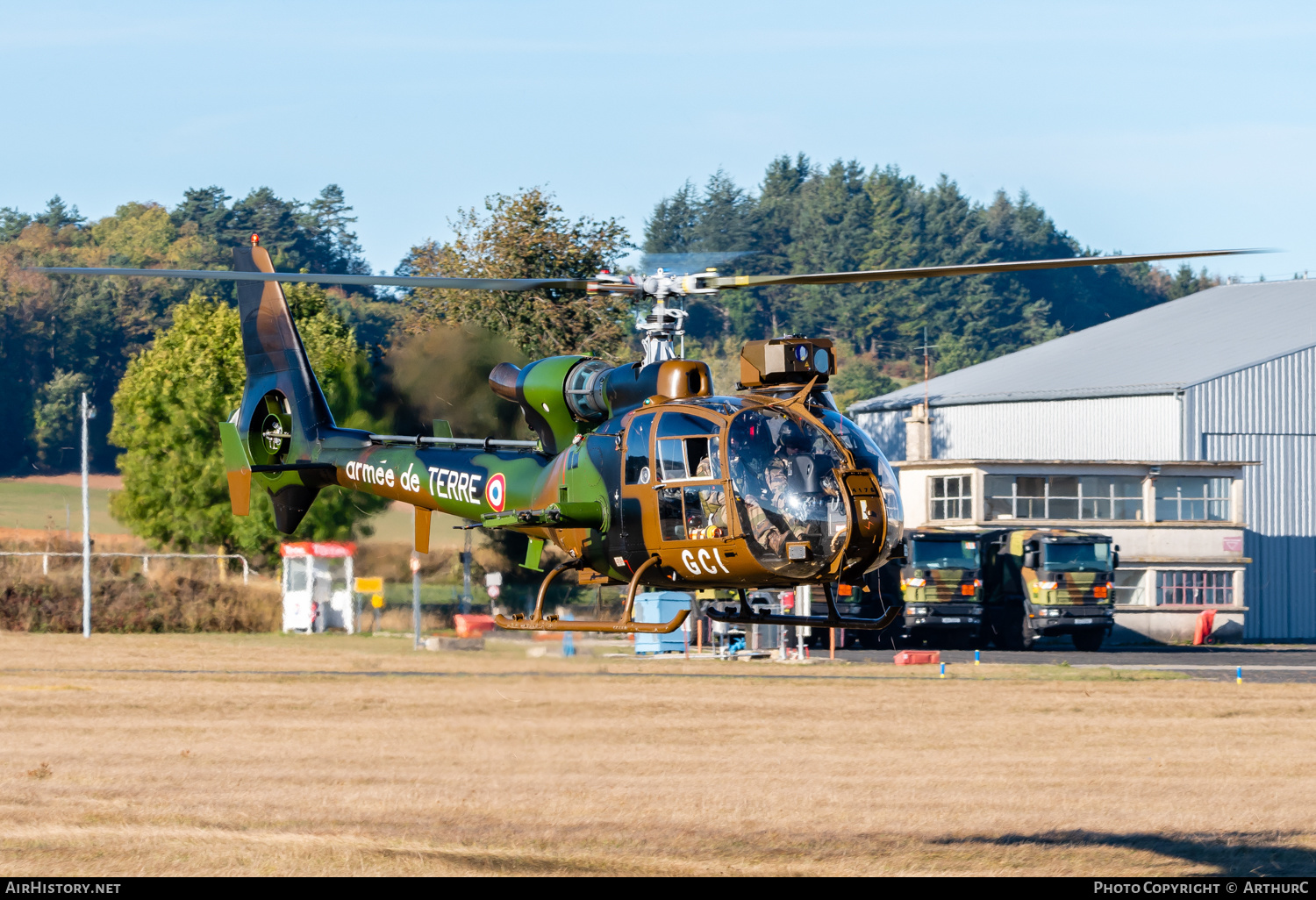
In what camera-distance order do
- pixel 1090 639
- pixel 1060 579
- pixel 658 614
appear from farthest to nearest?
pixel 1090 639
pixel 1060 579
pixel 658 614

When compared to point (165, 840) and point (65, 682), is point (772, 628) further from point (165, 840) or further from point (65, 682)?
point (165, 840)

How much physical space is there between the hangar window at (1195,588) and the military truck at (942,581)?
7.87m

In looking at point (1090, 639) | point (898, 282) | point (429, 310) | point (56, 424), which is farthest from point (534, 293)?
point (898, 282)

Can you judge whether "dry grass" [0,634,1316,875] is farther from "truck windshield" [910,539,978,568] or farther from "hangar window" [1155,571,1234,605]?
"hangar window" [1155,571,1234,605]

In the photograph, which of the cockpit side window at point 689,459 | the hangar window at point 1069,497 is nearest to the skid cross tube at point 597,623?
the cockpit side window at point 689,459

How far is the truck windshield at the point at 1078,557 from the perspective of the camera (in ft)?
140

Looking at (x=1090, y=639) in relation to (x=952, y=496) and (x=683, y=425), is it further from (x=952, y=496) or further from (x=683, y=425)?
(x=683, y=425)

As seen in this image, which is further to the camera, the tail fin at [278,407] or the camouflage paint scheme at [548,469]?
the tail fin at [278,407]

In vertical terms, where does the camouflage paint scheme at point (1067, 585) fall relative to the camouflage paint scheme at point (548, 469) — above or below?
below

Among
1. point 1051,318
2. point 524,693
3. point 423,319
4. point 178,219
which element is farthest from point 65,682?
point 1051,318

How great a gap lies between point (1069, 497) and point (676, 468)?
36954 millimetres

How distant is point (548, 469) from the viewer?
586 inches

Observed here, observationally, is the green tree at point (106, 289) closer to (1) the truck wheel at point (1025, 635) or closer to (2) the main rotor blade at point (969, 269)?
(1) the truck wheel at point (1025, 635)

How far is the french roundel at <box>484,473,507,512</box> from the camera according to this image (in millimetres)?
15328
